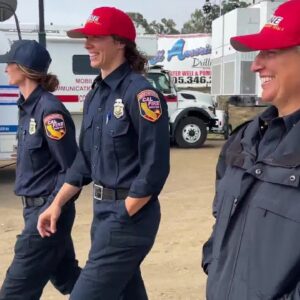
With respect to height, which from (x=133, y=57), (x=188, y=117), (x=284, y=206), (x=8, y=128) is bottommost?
(x=188, y=117)

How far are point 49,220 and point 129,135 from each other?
692 millimetres

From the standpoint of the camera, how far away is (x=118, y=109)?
2998 mm

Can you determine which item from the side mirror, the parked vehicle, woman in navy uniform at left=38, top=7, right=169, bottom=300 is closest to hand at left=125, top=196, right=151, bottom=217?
woman in navy uniform at left=38, top=7, right=169, bottom=300

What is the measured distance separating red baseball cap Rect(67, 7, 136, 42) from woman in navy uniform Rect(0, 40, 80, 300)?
22.7 inches

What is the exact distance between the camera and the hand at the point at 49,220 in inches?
127

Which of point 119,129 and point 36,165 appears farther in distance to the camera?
point 36,165

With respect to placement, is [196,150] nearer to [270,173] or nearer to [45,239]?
[45,239]

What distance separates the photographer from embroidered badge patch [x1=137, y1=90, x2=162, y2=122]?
2.93 metres

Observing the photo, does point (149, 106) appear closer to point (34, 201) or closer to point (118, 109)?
point (118, 109)

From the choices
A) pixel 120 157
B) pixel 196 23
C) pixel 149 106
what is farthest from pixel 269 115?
pixel 196 23

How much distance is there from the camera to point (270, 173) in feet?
5.67

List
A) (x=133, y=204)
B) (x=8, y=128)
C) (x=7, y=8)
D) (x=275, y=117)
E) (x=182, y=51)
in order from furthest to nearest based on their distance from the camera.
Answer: (x=182, y=51) < (x=8, y=128) < (x=7, y=8) < (x=133, y=204) < (x=275, y=117)

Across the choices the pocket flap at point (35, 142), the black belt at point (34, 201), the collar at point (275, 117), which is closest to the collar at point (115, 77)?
the pocket flap at point (35, 142)

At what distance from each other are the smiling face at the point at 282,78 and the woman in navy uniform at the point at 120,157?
111 centimetres
